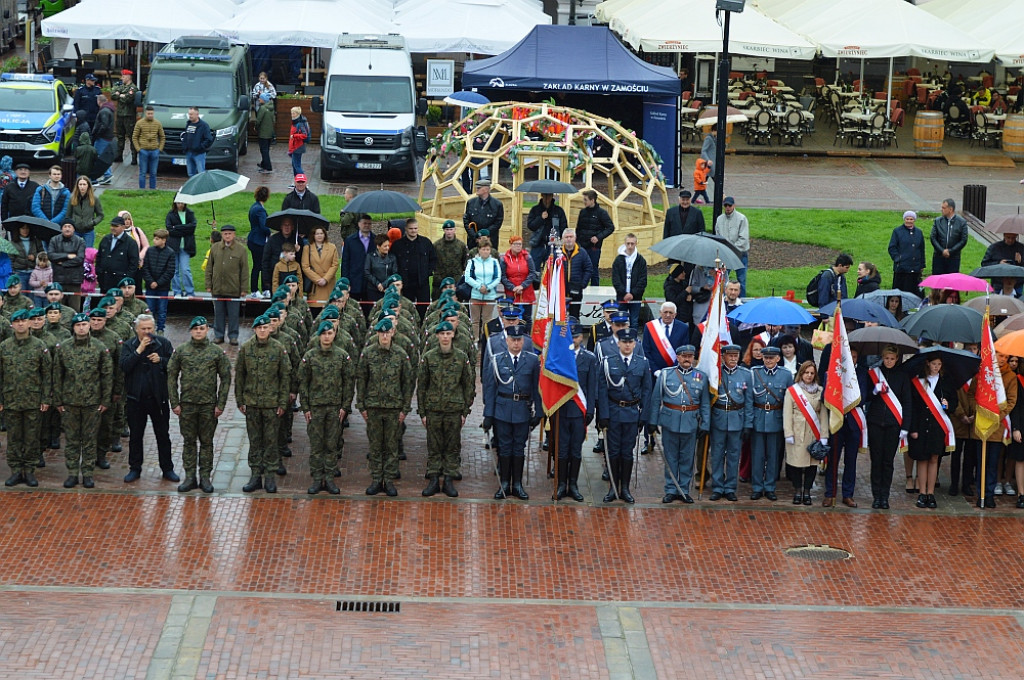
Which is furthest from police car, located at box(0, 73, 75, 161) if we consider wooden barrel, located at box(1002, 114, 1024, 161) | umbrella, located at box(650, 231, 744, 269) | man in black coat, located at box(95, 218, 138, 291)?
wooden barrel, located at box(1002, 114, 1024, 161)

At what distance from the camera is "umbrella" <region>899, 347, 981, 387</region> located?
47.2ft

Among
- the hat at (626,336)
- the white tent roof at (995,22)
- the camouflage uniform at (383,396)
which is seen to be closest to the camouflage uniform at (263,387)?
the camouflage uniform at (383,396)

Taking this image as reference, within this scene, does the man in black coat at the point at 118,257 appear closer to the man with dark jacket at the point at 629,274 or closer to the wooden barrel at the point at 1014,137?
Answer: the man with dark jacket at the point at 629,274

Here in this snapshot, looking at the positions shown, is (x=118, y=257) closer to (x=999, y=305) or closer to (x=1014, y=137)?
(x=999, y=305)

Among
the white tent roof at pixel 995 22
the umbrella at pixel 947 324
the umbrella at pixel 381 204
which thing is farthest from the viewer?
the white tent roof at pixel 995 22

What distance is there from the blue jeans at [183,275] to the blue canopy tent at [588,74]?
12.2 metres

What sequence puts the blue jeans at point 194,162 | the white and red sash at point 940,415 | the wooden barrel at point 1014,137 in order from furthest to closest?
the wooden barrel at point 1014,137
the blue jeans at point 194,162
the white and red sash at point 940,415

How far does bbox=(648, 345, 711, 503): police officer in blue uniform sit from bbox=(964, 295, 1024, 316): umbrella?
407 centimetres

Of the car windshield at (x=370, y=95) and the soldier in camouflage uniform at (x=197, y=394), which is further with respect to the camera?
the car windshield at (x=370, y=95)

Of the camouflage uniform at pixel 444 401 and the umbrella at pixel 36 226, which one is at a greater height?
the umbrella at pixel 36 226

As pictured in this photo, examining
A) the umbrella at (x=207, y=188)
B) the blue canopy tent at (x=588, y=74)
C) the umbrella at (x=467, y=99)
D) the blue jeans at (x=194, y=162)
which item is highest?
the blue canopy tent at (x=588, y=74)

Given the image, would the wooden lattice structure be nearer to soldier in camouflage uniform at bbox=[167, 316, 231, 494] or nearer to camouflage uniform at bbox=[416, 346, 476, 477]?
camouflage uniform at bbox=[416, 346, 476, 477]

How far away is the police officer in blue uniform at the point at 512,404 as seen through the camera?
14227mm

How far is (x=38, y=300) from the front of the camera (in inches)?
736
